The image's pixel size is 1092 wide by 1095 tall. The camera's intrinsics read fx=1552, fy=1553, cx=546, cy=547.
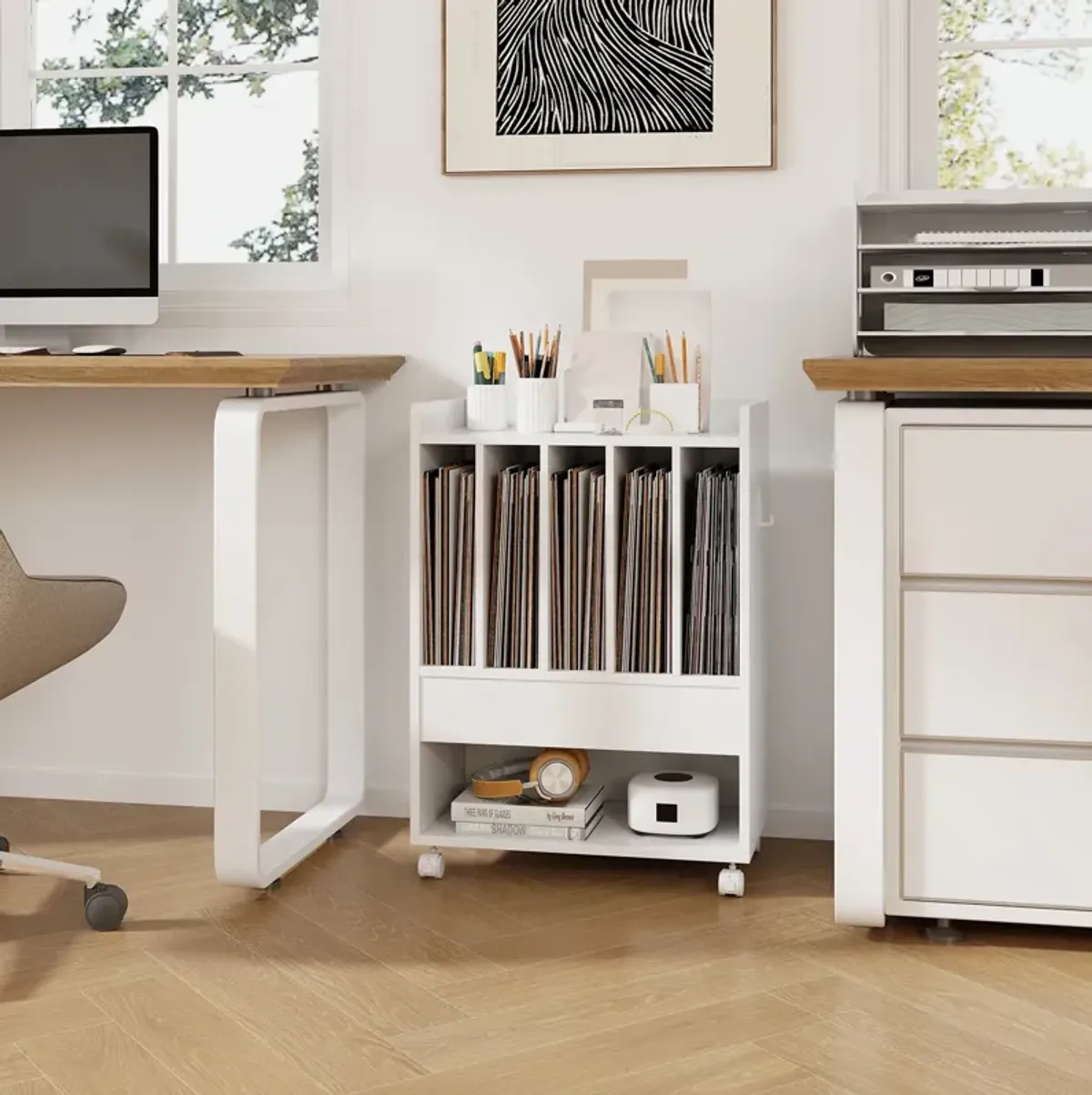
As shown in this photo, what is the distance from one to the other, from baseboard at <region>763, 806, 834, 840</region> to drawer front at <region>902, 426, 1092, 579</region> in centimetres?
77

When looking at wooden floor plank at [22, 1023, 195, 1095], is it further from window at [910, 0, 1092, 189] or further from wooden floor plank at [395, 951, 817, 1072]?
window at [910, 0, 1092, 189]

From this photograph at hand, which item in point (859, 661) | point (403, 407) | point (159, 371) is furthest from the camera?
point (403, 407)

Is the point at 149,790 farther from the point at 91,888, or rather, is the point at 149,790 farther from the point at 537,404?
the point at 537,404

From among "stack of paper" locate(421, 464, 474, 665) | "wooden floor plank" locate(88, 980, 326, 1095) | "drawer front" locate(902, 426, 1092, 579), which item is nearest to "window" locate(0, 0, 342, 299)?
"stack of paper" locate(421, 464, 474, 665)

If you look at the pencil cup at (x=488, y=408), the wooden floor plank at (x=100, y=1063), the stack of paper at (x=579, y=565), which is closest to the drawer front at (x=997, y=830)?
the stack of paper at (x=579, y=565)

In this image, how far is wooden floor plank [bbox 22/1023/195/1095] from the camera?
188 cm

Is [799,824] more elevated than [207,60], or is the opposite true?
[207,60]

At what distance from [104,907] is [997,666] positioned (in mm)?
1416

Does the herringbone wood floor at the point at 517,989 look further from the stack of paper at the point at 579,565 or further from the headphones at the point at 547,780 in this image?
the stack of paper at the point at 579,565

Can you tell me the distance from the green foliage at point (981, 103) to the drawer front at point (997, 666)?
96 cm

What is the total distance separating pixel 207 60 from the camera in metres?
3.17

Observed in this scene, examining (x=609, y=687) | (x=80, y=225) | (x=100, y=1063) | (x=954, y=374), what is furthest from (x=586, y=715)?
(x=80, y=225)

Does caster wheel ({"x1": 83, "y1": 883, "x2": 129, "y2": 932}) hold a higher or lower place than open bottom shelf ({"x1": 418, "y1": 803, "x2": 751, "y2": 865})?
lower

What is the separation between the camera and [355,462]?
300cm
